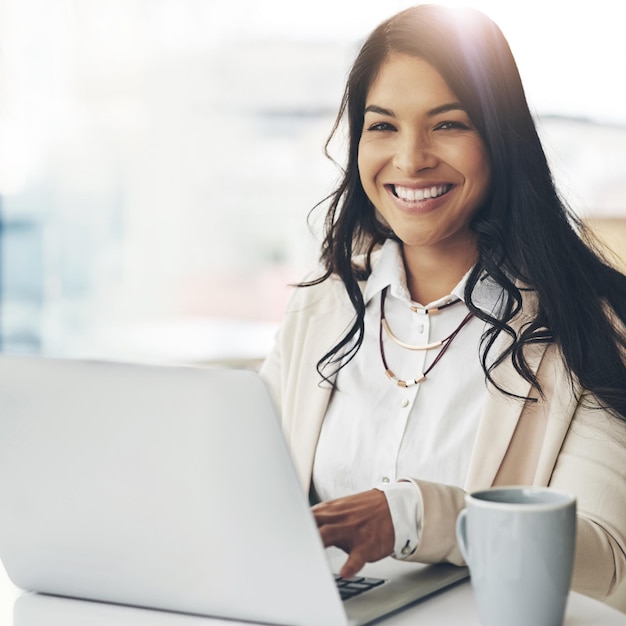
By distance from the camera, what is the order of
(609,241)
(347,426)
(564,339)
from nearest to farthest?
(564,339)
(347,426)
(609,241)

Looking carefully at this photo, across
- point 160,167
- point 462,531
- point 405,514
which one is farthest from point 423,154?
point 160,167

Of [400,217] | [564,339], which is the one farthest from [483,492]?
[400,217]

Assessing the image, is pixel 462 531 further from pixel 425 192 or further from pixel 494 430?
pixel 425 192

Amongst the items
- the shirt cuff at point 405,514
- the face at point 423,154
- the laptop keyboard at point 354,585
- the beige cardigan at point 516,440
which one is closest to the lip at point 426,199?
the face at point 423,154

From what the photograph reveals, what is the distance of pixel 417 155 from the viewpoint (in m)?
1.44

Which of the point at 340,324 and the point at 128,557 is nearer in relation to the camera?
the point at 128,557

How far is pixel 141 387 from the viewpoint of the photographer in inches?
28.3

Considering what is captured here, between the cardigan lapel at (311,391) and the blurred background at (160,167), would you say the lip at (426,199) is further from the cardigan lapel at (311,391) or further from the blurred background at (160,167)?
the blurred background at (160,167)

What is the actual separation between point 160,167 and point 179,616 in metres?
4.25

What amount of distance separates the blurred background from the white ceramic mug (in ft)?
13.5

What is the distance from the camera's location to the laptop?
71 cm

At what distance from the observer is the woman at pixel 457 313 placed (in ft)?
4.35

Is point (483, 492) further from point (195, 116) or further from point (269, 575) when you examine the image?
point (195, 116)

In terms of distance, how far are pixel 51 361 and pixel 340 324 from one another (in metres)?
0.87
